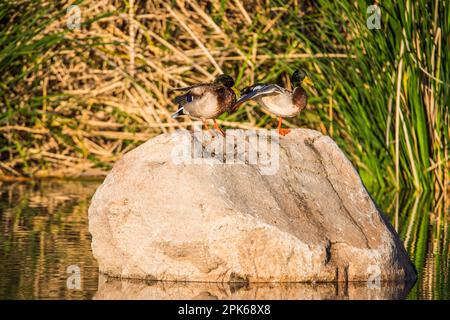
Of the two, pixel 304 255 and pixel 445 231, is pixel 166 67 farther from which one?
pixel 304 255

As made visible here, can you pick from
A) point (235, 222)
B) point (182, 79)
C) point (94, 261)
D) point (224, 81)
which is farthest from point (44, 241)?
point (182, 79)

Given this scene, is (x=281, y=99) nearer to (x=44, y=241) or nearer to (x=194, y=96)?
(x=194, y=96)

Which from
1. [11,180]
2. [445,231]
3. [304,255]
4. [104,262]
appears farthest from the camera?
[11,180]

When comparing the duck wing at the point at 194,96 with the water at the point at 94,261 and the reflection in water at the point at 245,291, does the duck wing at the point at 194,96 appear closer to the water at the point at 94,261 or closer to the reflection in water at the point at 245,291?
the water at the point at 94,261

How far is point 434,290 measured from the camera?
521 centimetres

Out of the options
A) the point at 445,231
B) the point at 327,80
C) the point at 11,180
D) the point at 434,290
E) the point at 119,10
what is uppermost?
the point at 119,10

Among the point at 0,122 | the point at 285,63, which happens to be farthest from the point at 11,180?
the point at 285,63

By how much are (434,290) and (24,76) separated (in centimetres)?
633

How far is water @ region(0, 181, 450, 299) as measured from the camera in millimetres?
5051

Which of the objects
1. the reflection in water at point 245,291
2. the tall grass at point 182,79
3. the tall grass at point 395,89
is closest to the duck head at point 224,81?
the reflection in water at point 245,291

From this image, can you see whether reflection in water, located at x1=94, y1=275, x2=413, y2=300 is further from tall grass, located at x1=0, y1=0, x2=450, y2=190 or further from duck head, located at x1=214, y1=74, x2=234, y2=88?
tall grass, located at x1=0, y1=0, x2=450, y2=190

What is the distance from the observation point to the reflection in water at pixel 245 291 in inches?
196

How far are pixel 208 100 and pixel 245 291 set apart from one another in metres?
1.44

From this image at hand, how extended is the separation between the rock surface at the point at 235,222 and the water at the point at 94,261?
91 mm
